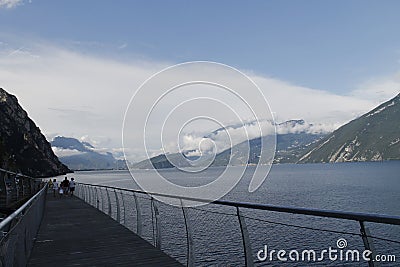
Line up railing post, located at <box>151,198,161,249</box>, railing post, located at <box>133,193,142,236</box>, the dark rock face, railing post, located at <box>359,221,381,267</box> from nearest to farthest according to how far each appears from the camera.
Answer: railing post, located at <box>359,221,381,267</box> < railing post, located at <box>151,198,161,249</box> < railing post, located at <box>133,193,142,236</box> < the dark rock face

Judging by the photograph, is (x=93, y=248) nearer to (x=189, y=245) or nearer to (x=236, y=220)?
(x=189, y=245)

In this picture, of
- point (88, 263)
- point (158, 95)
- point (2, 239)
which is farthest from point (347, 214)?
point (158, 95)

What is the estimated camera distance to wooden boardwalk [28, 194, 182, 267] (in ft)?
22.8

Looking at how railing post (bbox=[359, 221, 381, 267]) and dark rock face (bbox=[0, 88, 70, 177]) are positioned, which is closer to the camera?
railing post (bbox=[359, 221, 381, 267])

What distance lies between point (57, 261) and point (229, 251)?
5.72 metres

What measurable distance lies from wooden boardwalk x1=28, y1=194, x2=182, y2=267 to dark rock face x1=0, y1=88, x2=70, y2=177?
102801 millimetres

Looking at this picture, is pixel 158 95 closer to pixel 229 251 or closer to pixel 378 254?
pixel 229 251

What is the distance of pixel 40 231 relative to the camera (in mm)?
11008

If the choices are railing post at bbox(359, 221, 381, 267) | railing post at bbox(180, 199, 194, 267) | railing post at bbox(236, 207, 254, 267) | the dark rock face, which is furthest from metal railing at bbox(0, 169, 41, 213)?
the dark rock face

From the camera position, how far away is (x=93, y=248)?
8.21m

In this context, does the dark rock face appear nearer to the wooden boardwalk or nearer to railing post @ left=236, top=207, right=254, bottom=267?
the wooden boardwalk

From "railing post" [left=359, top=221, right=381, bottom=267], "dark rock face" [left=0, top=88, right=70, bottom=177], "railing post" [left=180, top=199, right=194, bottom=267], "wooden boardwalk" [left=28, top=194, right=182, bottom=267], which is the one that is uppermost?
"dark rock face" [left=0, top=88, right=70, bottom=177]

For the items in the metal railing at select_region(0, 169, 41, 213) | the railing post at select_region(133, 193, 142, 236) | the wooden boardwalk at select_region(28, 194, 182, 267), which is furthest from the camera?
the metal railing at select_region(0, 169, 41, 213)

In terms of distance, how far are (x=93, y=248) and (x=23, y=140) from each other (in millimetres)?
124903
